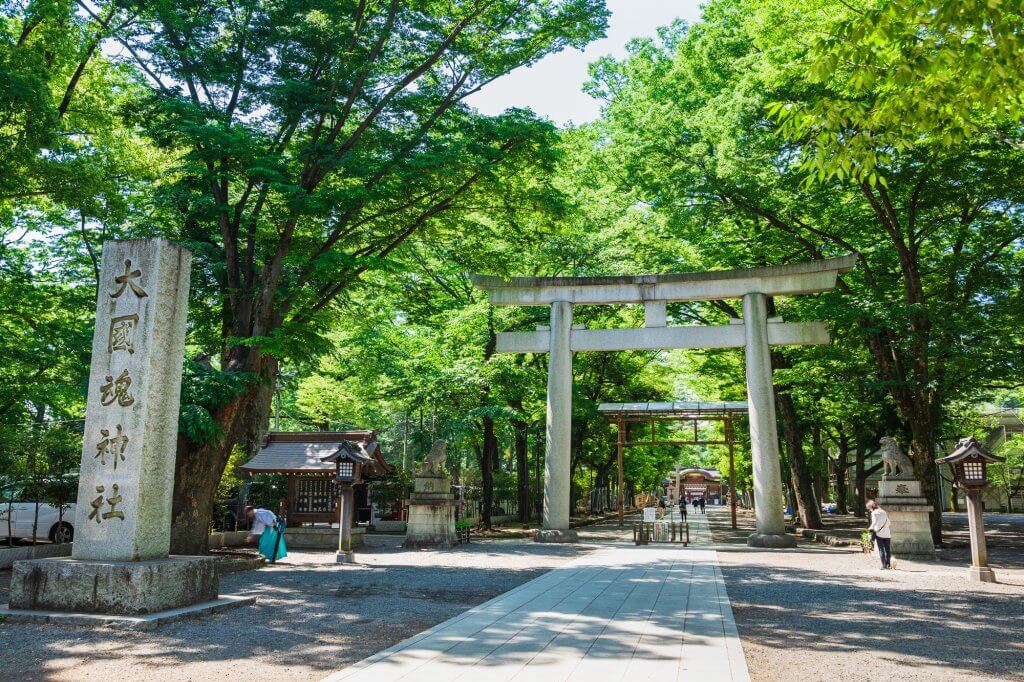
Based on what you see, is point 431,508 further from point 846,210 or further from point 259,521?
point 846,210

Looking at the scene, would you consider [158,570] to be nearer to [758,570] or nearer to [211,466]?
[211,466]

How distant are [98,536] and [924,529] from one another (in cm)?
1582

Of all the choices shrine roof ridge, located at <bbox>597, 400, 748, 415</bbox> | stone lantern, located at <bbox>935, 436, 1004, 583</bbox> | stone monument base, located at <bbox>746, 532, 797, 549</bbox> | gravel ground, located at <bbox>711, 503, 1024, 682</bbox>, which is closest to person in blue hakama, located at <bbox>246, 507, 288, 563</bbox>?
gravel ground, located at <bbox>711, 503, 1024, 682</bbox>

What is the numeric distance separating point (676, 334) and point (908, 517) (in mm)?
6833

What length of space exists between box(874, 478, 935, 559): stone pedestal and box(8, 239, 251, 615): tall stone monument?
13996 millimetres

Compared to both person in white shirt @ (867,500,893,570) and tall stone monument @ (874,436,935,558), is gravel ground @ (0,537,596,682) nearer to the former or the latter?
person in white shirt @ (867,500,893,570)

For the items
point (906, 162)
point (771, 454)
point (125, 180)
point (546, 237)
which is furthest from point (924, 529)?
point (125, 180)

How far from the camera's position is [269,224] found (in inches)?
608

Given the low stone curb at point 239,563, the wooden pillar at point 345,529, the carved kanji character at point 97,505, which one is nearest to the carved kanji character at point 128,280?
the carved kanji character at point 97,505

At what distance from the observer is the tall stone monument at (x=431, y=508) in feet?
59.3

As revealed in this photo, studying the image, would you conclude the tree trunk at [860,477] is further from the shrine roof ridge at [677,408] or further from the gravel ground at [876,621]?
the gravel ground at [876,621]

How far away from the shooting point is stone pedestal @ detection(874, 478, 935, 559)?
50.6 ft

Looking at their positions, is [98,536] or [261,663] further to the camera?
[98,536]

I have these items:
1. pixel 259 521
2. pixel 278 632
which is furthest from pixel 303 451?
pixel 278 632
